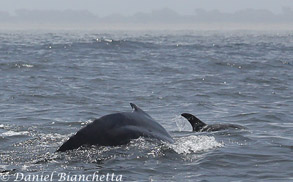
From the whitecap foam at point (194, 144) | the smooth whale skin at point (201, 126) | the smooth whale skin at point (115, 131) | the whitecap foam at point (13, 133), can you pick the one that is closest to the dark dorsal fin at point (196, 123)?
the smooth whale skin at point (201, 126)

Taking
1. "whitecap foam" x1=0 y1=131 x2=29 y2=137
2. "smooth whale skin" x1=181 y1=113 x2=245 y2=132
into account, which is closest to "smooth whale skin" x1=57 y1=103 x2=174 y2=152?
"smooth whale skin" x1=181 y1=113 x2=245 y2=132

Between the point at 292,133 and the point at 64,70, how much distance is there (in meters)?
20.7

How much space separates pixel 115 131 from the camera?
1170 cm

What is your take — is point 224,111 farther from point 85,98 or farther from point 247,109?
point 85,98

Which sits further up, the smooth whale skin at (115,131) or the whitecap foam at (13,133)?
the smooth whale skin at (115,131)

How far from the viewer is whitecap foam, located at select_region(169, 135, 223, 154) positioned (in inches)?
511

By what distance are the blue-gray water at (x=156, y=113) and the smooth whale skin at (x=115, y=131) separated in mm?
205

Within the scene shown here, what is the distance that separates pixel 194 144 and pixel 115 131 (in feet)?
9.12

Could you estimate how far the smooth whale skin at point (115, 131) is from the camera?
11.2m

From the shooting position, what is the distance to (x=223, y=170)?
11727 mm

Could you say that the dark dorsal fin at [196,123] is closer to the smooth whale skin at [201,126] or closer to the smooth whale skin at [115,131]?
the smooth whale skin at [201,126]

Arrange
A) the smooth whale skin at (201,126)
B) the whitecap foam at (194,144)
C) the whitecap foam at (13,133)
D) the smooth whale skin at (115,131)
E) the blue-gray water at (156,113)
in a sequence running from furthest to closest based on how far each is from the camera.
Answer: the smooth whale skin at (201,126)
the whitecap foam at (13,133)
the whitecap foam at (194,144)
the blue-gray water at (156,113)
the smooth whale skin at (115,131)

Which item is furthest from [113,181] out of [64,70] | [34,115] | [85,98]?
[64,70]

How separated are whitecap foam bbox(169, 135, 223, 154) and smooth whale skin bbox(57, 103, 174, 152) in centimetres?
46
